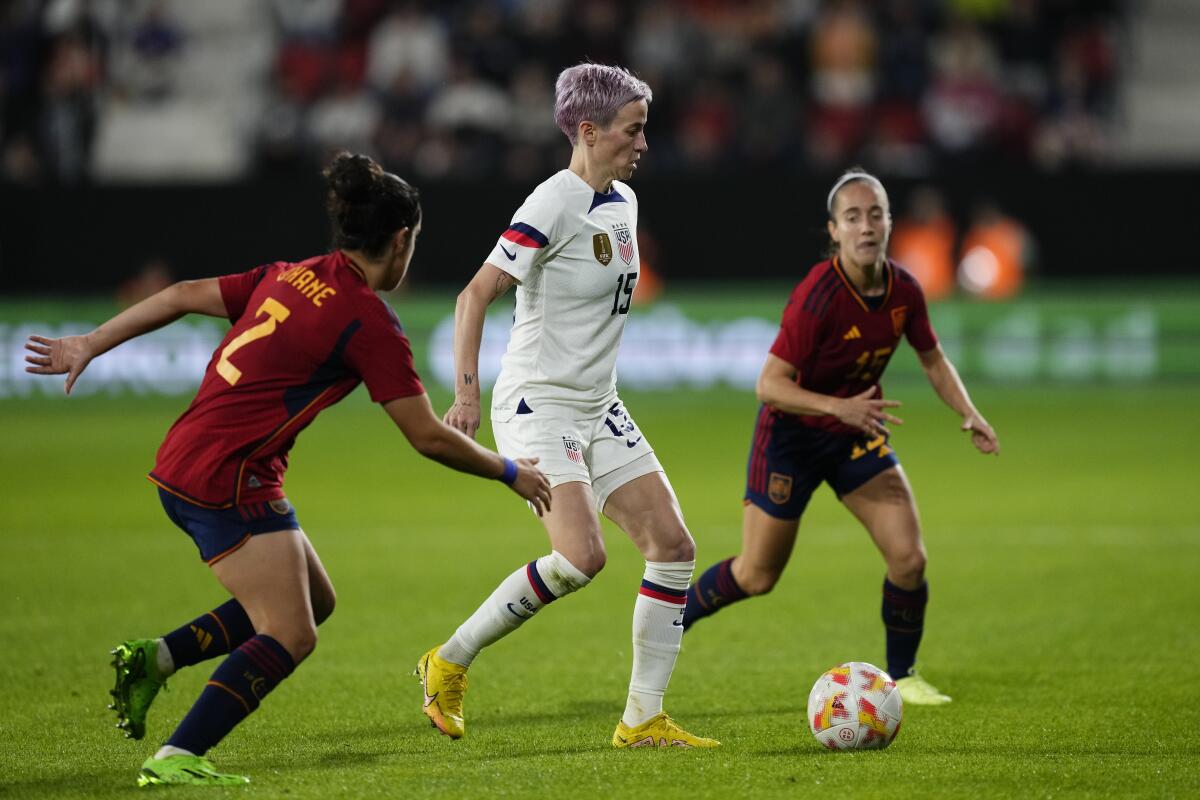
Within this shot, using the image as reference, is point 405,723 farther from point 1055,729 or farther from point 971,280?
point 971,280

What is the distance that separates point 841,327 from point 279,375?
97.8 inches

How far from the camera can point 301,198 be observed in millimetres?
19156

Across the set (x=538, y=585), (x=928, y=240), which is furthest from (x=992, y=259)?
(x=538, y=585)

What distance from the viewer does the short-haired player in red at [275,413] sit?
15.8 feet

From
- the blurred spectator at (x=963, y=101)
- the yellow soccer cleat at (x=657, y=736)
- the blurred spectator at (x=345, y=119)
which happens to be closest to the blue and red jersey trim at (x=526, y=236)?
the yellow soccer cleat at (x=657, y=736)

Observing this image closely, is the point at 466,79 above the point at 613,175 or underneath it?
above

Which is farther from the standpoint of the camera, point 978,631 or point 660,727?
point 978,631

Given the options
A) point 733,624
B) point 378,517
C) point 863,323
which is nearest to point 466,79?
point 378,517

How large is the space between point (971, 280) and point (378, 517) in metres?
9.45

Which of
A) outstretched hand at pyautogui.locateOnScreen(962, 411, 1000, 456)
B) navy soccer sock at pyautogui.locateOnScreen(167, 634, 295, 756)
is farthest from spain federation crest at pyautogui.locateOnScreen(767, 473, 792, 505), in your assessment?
navy soccer sock at pyautogui.locateOnScreen(167, 634, 295, 756)

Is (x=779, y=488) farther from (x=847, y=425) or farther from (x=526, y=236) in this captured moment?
(x=526, y=236)

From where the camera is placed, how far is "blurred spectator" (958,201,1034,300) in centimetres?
1864

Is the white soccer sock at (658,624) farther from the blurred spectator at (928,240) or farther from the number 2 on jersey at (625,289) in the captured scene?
the blurred spectator at (928,240)

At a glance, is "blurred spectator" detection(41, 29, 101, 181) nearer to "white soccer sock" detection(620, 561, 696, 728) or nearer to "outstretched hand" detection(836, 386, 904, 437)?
"white soccer sock" detection(620, 561, 696, 728)
